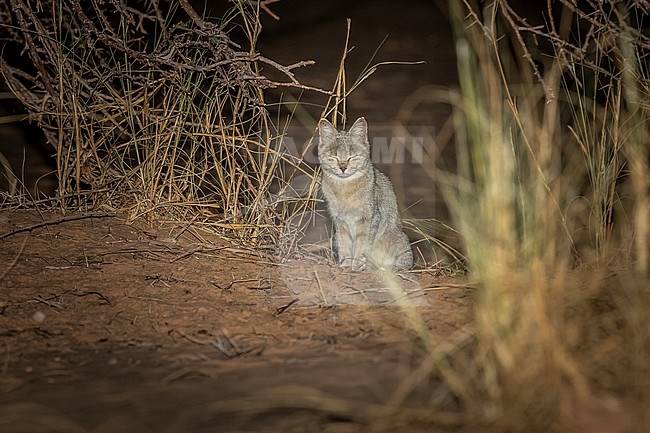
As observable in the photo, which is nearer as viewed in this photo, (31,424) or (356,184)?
(31,424)

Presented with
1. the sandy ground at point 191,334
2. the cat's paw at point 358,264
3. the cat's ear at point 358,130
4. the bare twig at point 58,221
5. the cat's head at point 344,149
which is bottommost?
the cat's paw at point 358,264

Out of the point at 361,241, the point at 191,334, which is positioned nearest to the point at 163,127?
the point at 361,241

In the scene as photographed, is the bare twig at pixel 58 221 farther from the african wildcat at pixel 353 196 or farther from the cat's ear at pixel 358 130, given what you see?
the cat's ear at pixel 358 130

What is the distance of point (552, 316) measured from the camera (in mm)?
2094

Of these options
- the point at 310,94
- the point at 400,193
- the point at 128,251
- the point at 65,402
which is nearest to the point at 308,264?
the point at 128,251

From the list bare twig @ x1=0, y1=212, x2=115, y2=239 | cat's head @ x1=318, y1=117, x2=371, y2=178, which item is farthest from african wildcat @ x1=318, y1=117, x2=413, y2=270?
bare twig @ x1=0, y1=212, x2=115, y2=239

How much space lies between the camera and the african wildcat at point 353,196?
4.29 meters

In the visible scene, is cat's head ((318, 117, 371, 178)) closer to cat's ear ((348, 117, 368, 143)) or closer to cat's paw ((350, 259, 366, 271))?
cat's ear ((348, 117, 368, 143))

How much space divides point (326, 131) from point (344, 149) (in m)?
0.15

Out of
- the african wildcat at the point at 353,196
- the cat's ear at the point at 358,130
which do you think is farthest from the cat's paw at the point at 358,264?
the cat's ear at the point at 358,130

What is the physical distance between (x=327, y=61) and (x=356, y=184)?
5775 mm

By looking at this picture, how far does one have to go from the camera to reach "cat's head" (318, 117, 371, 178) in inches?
168

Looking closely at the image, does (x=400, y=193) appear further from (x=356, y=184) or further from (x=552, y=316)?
(x=552, y=316)

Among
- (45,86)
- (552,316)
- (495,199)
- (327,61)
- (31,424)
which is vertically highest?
(327,61)
